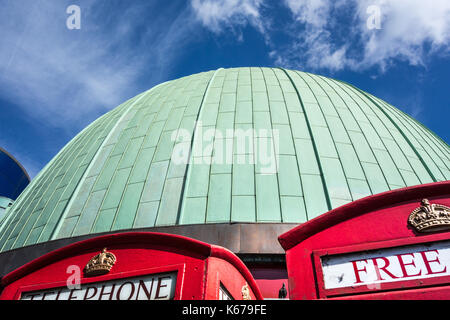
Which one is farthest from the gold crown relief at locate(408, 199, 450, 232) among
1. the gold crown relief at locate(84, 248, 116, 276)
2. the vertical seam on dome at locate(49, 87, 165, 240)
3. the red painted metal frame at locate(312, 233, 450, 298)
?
the vertical seam on dome at locate(49, 87, 165, 240)

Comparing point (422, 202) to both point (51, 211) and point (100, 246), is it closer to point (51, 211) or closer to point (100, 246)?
point (100, 246)

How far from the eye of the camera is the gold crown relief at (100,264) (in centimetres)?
476

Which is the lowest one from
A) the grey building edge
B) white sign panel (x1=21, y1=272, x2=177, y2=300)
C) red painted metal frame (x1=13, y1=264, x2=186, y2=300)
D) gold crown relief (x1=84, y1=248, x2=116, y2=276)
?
white sign panel (x1=21, y1=272, x2=177, y2=300)

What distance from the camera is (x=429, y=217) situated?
427cm

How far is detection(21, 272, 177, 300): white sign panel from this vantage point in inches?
168

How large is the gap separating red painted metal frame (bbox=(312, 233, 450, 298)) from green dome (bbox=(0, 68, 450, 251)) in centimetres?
281

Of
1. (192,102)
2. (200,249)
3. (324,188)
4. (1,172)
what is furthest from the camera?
(1,172)

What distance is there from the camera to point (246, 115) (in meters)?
10.0

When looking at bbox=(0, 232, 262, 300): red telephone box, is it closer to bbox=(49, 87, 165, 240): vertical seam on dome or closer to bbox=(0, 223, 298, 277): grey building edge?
bbox=(0, 223, 298, 277): grey building edge

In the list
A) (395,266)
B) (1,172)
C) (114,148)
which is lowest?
(395,266)

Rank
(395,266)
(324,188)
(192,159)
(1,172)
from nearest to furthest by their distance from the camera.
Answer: (395,266) → (324,188) → (192,159) → (1,172)

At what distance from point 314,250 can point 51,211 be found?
7464 mm
